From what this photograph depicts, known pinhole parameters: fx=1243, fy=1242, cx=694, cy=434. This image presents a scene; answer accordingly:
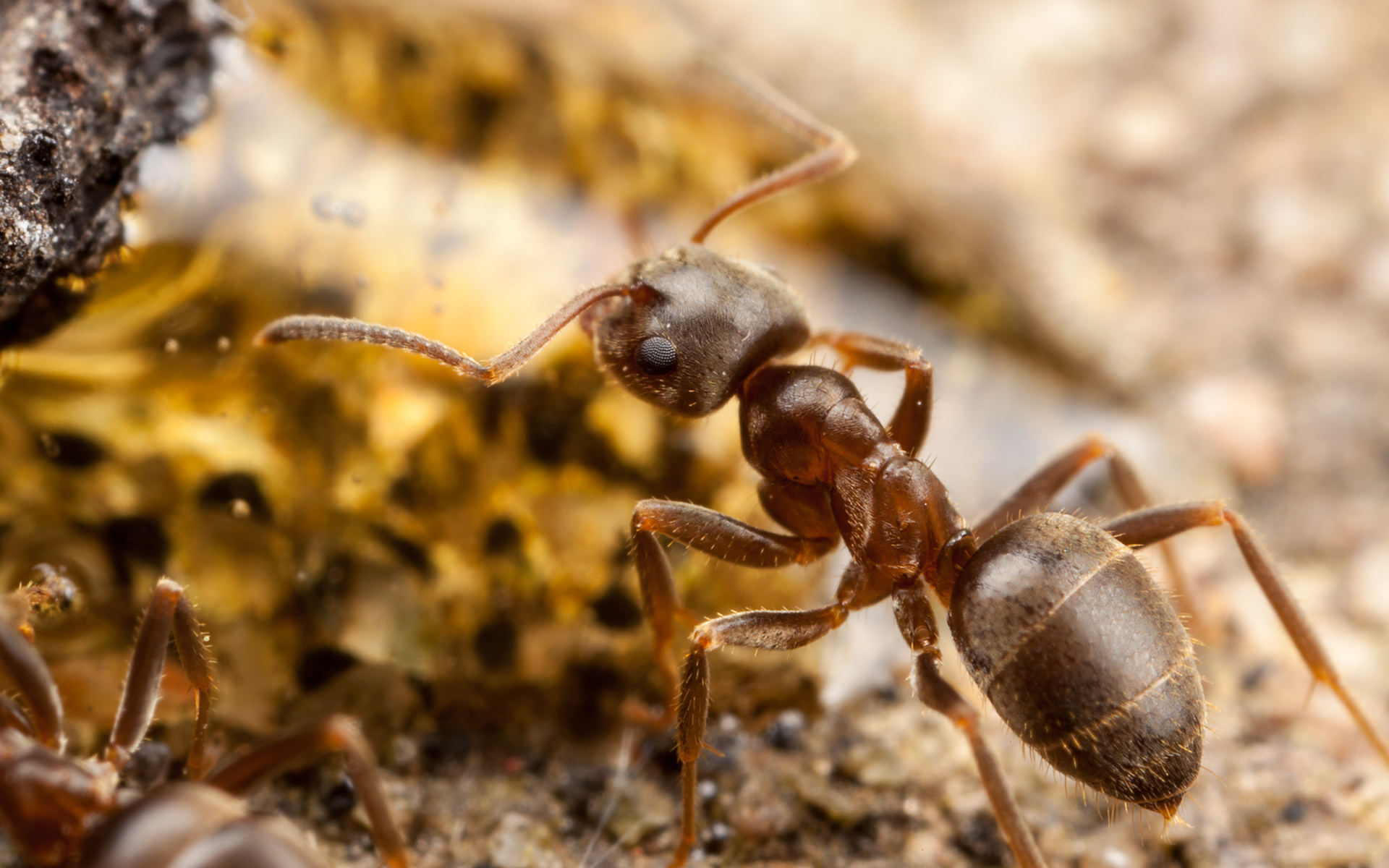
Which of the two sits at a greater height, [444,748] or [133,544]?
[133,544]

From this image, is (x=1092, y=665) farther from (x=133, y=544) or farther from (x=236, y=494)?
(x=133, y=544)

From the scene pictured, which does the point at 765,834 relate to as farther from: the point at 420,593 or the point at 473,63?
the point at 473,63

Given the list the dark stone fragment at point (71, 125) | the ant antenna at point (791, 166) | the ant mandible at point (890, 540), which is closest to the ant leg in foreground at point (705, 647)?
the ant mandible at point (890, 540)

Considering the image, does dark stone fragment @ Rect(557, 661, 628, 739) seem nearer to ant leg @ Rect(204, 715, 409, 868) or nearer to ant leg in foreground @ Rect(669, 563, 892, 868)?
ant leg in foreground @ Rect(669, 563, 892, 868)

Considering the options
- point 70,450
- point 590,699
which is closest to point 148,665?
point 70,450

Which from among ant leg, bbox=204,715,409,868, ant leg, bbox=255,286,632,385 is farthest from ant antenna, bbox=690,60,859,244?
ant leg, bbox=204,715,409,868

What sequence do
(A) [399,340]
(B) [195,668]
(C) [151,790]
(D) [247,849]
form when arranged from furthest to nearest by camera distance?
(A) [399,340] → (B) [195,668] → (C) [151,790] → (D) [247,849]
